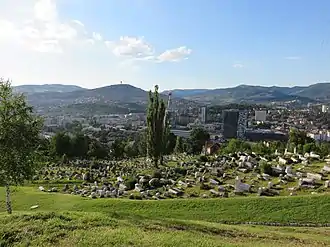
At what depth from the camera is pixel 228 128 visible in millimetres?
151750

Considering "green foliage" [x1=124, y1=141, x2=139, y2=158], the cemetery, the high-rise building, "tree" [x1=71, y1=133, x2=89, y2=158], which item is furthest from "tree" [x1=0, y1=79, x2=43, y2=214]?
the high-rise building

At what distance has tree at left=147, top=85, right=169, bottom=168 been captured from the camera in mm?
42938

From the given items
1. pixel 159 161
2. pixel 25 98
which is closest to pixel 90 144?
pixel 159 161

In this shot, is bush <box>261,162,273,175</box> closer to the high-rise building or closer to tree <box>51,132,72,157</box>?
tree <box>51,132,72,157</box>

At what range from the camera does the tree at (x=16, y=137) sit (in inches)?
716

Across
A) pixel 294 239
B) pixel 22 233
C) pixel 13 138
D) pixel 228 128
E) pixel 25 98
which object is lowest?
pixel 228 128

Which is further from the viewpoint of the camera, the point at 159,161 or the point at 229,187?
the point at 159,161

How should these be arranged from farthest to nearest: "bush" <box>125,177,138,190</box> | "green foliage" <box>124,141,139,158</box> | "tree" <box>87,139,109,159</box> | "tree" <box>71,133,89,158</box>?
"green foliage" <box>124,141,139,158</box>
"tree" <box>71,133,89,158</box>
"tree" <box>87,139,109,159</box>
"bush" <box>125,177,138,190</box>

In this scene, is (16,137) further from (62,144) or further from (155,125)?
(62,144)

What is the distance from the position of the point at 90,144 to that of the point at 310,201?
5552 cm

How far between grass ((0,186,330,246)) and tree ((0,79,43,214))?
3106mm

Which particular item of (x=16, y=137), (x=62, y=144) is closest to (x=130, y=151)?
(x=62, y=144)

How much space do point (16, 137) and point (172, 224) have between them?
8243 mm

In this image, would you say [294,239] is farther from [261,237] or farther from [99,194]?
[99,194]
